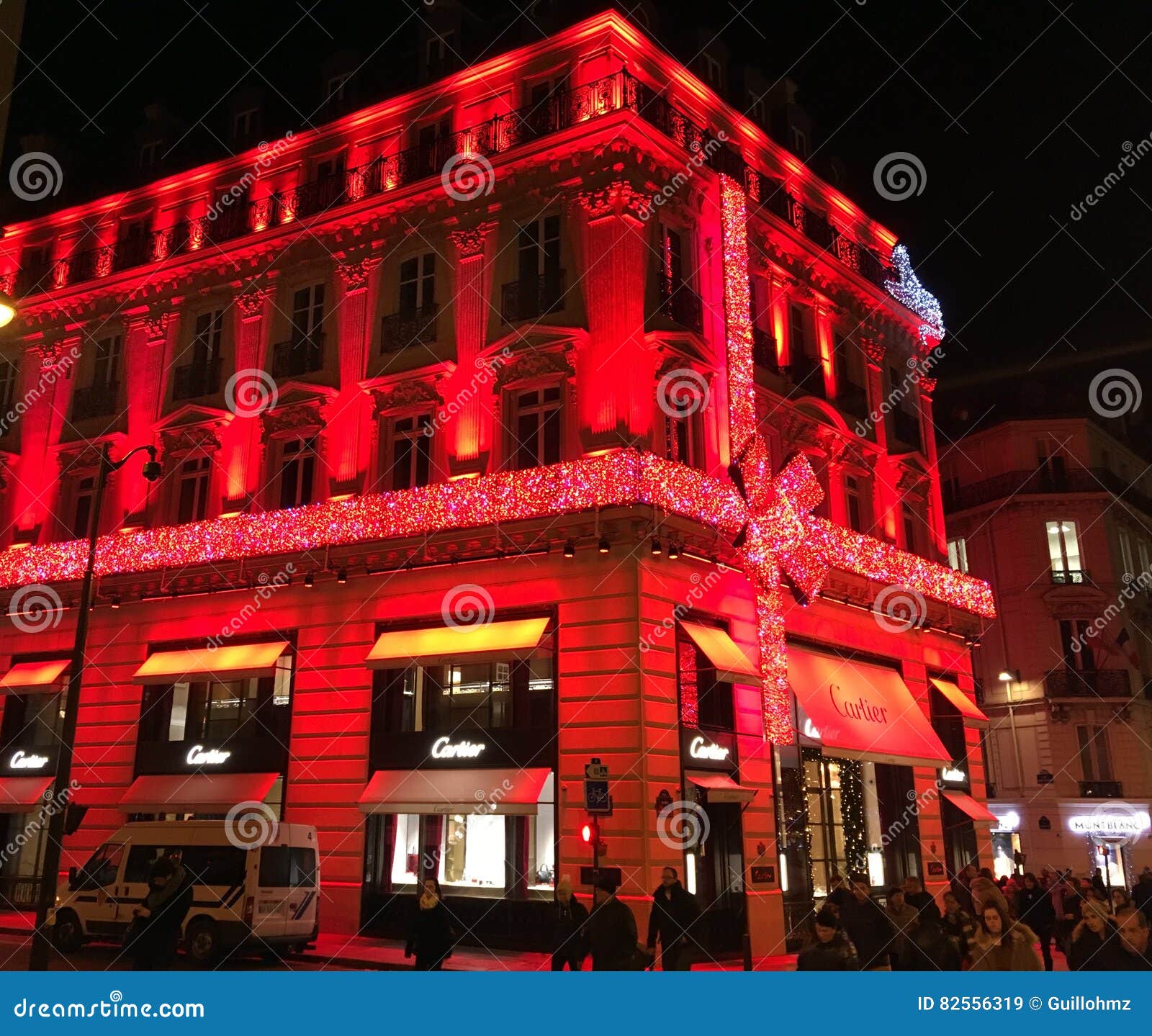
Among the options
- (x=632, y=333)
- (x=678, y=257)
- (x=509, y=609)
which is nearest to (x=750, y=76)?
(x=678, y=257)

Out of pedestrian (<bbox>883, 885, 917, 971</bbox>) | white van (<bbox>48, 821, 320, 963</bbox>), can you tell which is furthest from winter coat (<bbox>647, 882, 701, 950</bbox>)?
white van (<bbox>48, 821, 320, 963</bbox>)

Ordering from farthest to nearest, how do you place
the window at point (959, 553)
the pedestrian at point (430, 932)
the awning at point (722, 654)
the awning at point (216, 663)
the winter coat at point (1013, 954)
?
the window at point (959, 553) → the awning at point (216, 663) → the awning at point (722, 654) → the pedestrian at point (430, 932) → the winter coat at point (1013, 954)

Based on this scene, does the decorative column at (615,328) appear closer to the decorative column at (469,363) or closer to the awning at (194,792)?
the decorative column at (469,363)

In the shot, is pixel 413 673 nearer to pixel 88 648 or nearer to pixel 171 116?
pixel 88 648

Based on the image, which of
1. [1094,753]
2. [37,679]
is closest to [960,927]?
[37,679]

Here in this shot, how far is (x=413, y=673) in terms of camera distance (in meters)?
23.2

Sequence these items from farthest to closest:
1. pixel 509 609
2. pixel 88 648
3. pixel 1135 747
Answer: pixel 1135 747 → pixel 88 648 → pixel 509 609

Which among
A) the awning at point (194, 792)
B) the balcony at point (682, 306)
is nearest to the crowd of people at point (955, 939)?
the balcony at point (682, 306)

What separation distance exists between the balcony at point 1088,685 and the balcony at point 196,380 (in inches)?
1289

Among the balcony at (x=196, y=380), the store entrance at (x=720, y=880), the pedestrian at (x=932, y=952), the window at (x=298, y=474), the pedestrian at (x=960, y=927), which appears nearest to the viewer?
the pedestrian at (x=932, y=952)

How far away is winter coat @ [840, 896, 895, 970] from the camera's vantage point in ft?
39.2

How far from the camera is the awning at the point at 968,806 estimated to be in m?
29.1

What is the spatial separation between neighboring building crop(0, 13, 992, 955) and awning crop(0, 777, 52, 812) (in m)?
0.13

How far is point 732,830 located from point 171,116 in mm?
26725
